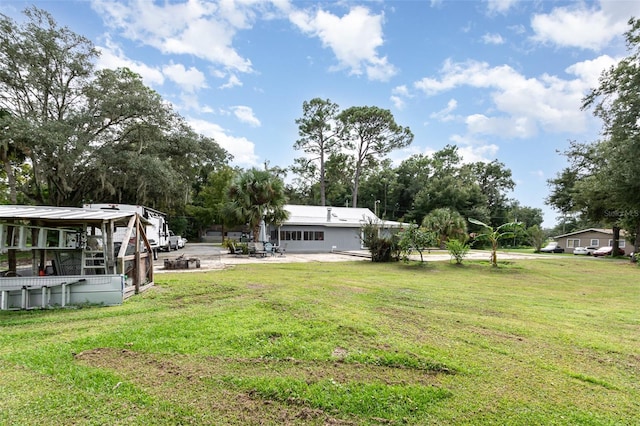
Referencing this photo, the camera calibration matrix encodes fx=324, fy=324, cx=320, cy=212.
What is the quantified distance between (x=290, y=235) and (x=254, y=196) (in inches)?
258

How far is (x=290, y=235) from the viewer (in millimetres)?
25484

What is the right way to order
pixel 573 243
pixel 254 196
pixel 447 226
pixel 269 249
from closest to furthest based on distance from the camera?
pixel 254 196 → pixel 269 249 → pixel 447 226 → pixel 573 243

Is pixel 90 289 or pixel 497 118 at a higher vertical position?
pixel 497 118

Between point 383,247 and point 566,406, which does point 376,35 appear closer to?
point 383,247

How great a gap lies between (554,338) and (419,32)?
1331cm

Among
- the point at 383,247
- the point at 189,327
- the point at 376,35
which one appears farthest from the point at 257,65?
the point at 189,327

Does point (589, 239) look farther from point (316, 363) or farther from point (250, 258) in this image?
point (316, 363)

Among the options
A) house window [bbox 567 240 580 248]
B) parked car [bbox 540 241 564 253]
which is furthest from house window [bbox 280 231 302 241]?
house window [bbox 567 240 580 248]

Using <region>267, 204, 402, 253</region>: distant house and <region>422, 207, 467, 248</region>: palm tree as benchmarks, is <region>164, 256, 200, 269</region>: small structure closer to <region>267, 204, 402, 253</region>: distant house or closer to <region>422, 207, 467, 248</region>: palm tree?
Result: <region>267, 204, 402, 253</region>: distant house

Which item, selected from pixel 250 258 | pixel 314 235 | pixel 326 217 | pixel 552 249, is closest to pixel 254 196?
pixel 250 258

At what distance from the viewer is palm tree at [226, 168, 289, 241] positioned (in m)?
19.5

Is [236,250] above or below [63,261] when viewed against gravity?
below

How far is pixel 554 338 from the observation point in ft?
16.1

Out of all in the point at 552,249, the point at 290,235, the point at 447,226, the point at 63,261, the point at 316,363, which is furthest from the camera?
the point at 552,249
